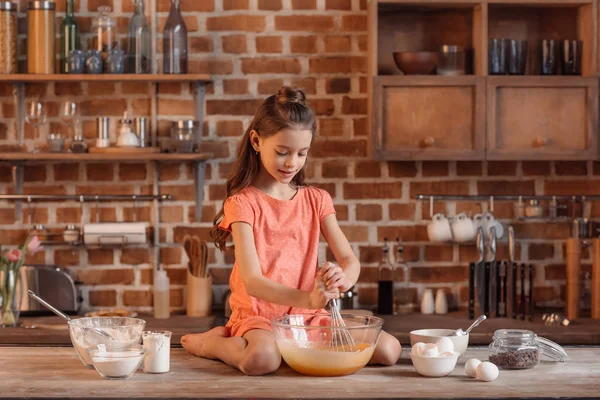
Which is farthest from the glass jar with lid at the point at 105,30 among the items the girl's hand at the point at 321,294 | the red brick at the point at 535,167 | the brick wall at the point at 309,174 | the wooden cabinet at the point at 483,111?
the girl's hand at the point at 321,294

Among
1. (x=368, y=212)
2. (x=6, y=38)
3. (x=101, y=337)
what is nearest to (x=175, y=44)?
(x=6, y=38)

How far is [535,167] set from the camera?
373 cm

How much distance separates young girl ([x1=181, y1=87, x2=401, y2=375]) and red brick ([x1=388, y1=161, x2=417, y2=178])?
104 centimetres

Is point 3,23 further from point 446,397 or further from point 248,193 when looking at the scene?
point 446,397

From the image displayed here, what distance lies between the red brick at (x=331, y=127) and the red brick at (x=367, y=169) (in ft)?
0.48

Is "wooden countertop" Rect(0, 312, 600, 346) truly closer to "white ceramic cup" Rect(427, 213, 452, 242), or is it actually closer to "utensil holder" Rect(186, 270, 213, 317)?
"utensil holder" Rect(186, 270, 213, 317)

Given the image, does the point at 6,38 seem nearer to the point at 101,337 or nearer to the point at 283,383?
the point at 101,337

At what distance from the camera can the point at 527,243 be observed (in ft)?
12.3

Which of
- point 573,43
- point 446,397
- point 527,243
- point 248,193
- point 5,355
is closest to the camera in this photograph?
point 446,397

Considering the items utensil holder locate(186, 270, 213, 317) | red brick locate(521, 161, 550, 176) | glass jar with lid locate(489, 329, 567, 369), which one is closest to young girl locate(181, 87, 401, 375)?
glass jar with lid locate(489, 329, 567, 369)

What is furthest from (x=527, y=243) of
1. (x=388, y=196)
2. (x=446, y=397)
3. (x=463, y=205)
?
(x=446, y=397)

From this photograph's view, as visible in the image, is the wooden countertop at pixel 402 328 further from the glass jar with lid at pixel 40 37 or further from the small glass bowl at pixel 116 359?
the small glass bowl at pixel 116 359

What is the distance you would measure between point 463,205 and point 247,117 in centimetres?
94

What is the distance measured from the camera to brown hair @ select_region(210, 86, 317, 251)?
244cm
